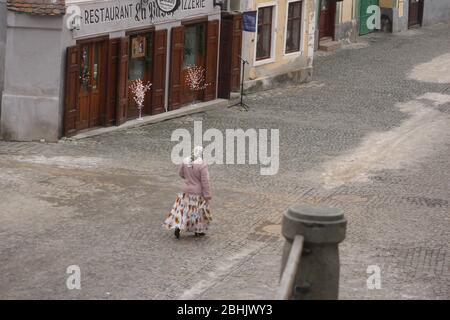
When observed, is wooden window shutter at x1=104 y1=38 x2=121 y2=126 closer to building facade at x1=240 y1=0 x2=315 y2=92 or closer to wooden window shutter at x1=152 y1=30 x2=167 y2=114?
wooden window shutter at x1=152 y1=30 x2=167 y2=114

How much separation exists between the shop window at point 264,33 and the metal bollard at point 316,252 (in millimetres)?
22092

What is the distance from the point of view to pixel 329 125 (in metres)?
26.5

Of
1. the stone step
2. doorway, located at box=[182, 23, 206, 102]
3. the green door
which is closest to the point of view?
doorway, located at box=[182, 23, 206, 102]

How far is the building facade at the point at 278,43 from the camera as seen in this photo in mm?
30047

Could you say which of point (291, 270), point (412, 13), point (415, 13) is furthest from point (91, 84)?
point (415, 13)

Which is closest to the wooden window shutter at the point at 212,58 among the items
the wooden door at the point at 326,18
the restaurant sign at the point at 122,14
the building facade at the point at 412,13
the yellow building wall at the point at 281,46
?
the restaurant sign at the point at 122,14

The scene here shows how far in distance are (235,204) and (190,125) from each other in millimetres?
7006

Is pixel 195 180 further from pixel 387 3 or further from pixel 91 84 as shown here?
pixel 387 3

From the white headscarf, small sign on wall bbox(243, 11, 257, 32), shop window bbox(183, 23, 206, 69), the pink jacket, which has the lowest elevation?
the pink jacket

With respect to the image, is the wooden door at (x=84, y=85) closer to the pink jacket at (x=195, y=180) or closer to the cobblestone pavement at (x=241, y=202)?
the cobblestone pavement at (x=241, y=202)

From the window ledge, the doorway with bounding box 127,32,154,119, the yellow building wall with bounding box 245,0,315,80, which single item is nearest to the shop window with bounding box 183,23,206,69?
the doorway with bounding box 127,32,154,119

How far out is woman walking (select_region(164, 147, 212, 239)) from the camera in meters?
16.5

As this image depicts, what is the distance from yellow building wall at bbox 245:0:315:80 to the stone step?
5.29 meters

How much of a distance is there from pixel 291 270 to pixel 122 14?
1729 cm
